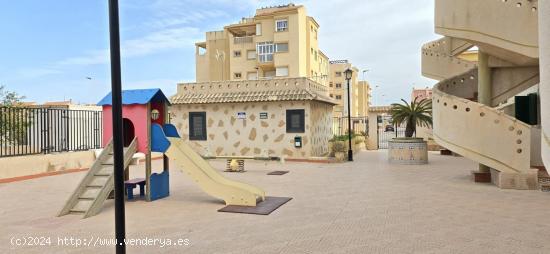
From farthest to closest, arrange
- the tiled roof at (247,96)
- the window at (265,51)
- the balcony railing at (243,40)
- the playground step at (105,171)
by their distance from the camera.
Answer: the balcony railing at (243,40), the window at (265,51), the tiled roof at (247,96), the playground step at (105,171)

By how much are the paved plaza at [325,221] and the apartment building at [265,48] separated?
94.9 ft

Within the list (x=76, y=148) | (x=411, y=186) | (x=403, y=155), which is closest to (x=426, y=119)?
(x=403, y=155)

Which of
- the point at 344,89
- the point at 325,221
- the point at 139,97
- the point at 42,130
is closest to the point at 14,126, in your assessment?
the point at 42,130

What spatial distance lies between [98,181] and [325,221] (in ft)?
16.9

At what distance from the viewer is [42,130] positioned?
14875 mm

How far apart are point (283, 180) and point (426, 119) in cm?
839

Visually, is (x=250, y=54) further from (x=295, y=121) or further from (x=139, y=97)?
(x=139, y=97)

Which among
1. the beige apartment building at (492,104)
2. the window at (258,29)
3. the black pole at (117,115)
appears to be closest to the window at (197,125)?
the beige apartment building at (492,104)

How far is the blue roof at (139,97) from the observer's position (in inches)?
367

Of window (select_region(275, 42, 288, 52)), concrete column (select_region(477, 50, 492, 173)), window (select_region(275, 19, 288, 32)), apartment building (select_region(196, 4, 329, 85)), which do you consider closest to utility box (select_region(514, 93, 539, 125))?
concrete column (select_region(477, 50, 492, 173))

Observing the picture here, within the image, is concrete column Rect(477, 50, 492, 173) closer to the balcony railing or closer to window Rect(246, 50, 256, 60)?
window Rect(246, 50, 256, 60)

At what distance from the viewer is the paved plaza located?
18.3 feet

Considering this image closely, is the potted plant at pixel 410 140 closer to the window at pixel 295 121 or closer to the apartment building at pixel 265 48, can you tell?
the window at pixel 295 121

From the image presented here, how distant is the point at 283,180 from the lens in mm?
12430
